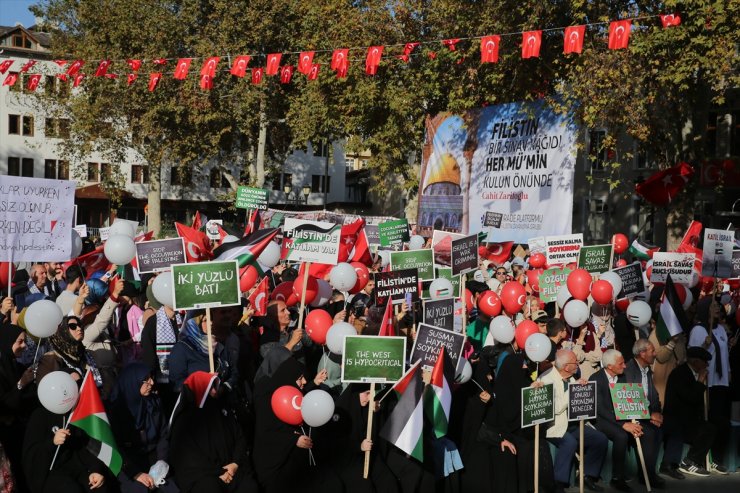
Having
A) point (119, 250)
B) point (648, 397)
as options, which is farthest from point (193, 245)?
point (648, 397)

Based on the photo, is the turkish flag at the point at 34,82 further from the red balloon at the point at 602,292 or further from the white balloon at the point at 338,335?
the white balloon at the point at 338,335

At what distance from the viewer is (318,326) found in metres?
9.01

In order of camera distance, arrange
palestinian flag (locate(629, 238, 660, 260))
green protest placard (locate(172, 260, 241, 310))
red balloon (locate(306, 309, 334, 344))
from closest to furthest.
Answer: green protest placard (locate(172, 260, 241, 310))
red balloon (locate(306, 309, 334, 344))
palestinian flag (locate(629, 238, 660, 260))

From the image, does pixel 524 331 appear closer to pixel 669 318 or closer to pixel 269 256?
pixel 669 318

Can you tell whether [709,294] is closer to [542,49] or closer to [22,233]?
[22,233]

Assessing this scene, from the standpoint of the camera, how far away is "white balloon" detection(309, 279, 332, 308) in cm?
1117

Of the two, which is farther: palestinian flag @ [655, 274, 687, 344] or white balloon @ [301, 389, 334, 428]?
palestinian flag @ [655, 274, 687, 344]

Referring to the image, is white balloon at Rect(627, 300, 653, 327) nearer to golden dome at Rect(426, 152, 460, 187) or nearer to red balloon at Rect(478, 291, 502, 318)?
red balloon at Rect(478, 291, 502, 318)

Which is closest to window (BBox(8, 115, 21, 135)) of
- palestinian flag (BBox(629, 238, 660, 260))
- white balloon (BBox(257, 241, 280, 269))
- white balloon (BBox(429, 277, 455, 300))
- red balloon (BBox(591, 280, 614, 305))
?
palestinian flag (BBox(629, 238, 660, 260))

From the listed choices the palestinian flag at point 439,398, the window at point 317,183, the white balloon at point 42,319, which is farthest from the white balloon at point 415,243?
the window at point 317,183

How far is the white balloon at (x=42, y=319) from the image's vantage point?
24.4 ft

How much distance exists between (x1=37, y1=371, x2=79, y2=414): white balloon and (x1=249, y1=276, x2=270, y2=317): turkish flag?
14.1ft

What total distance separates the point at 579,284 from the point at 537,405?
10.3 feet

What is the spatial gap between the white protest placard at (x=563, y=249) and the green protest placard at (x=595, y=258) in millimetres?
779
